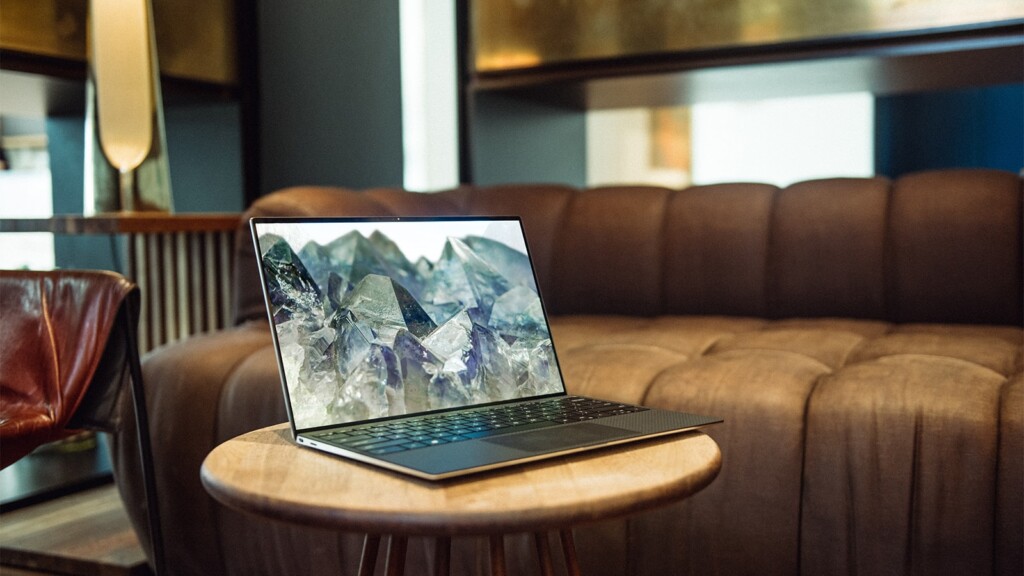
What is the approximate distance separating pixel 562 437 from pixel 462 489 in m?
0.15

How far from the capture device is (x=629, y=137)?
12.7 feet

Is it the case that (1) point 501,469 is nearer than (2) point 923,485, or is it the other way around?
(1) point 501,469

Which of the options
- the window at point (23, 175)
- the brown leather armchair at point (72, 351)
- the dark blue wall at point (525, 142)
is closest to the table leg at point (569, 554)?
the brown leather armchair at point (72, 351)

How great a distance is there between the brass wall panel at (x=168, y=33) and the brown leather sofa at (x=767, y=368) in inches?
40.0

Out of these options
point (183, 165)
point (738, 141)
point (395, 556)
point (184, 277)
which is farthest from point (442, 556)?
point (738, 141)

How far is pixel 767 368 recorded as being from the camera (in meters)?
1.44

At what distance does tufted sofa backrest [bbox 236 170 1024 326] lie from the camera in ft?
6.05

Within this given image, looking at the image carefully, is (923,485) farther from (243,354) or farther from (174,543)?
(174,543)

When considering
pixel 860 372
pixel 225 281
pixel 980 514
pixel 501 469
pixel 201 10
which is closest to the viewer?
pixel 501 469

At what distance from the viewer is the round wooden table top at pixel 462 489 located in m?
0.69

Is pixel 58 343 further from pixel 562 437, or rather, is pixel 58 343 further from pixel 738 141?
pixel 738 141

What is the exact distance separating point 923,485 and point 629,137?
9.10 ft

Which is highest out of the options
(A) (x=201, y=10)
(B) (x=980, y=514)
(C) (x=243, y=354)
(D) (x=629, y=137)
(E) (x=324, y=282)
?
(A) (x=201, y=10)

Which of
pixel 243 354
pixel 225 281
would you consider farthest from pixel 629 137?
pixel 243 354
